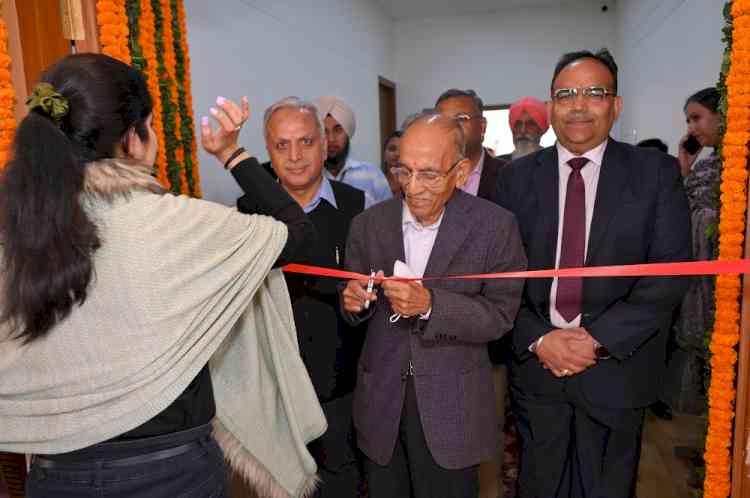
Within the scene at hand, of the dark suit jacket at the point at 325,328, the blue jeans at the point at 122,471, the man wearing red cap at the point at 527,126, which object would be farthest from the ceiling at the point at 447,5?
the blue jeans at the point at 122,471

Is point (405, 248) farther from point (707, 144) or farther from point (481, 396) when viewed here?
point (707, 144)

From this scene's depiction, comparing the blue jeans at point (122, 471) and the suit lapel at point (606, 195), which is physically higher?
the suit lapel at point (606, 195)

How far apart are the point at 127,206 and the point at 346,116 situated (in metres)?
3.49

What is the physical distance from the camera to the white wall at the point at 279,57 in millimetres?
4922

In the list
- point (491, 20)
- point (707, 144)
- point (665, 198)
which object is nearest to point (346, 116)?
point (707, 144)

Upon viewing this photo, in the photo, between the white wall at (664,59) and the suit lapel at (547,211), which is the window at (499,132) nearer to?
the white wall at (664,59)

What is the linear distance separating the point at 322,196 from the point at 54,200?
1.42 meters

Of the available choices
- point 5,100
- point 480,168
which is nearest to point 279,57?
point 480,168

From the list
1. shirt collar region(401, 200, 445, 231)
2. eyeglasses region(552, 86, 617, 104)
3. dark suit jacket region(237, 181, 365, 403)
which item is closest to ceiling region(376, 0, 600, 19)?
eyeglasses region(552, 86, 617, 104)

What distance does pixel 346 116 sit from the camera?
4.66 meters

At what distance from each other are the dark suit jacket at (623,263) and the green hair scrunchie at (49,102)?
5.60 ft

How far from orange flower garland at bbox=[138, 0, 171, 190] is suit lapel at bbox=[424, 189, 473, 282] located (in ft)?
5.69

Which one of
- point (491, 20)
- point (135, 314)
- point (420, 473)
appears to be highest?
point (491, 20)

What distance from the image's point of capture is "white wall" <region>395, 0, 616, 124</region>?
1104cm
